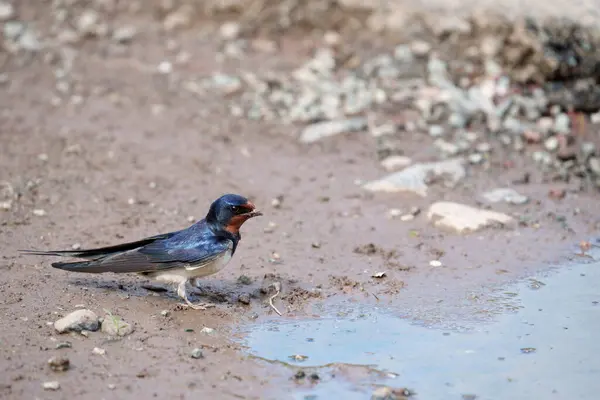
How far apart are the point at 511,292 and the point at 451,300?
0.42 meters

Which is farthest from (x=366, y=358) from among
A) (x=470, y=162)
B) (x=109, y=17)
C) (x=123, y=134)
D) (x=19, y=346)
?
(x=109, y=17)

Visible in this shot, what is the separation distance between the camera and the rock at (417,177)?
24.5 ft

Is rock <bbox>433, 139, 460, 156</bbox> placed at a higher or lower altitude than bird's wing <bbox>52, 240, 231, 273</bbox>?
lower

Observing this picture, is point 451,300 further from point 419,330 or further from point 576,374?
point 576,374

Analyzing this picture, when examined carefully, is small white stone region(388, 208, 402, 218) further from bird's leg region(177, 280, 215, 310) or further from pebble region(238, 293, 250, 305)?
bird's leg region(177, 280, 215, 310)

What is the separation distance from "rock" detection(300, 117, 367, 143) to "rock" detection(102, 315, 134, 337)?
3.75 metres

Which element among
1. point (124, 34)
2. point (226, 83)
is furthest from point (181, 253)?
point (124, 34)

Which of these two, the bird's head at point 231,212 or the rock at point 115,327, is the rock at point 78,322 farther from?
the bird's head at point 231,212

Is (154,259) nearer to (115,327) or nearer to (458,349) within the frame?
(115,327)

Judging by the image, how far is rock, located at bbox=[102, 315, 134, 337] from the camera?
499cm

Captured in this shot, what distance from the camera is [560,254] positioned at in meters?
6.45

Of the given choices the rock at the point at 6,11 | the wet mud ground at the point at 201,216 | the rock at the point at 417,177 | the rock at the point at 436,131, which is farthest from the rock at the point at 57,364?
the rock at the point at 6,11

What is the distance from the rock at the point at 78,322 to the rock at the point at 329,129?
3840mm

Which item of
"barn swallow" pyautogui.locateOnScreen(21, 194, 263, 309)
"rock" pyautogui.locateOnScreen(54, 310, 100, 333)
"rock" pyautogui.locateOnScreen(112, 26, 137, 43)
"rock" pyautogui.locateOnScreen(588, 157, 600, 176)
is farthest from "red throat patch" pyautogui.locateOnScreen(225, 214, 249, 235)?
"rock" pyautogui.locateOnScreen(112, 26, 137, 43)
